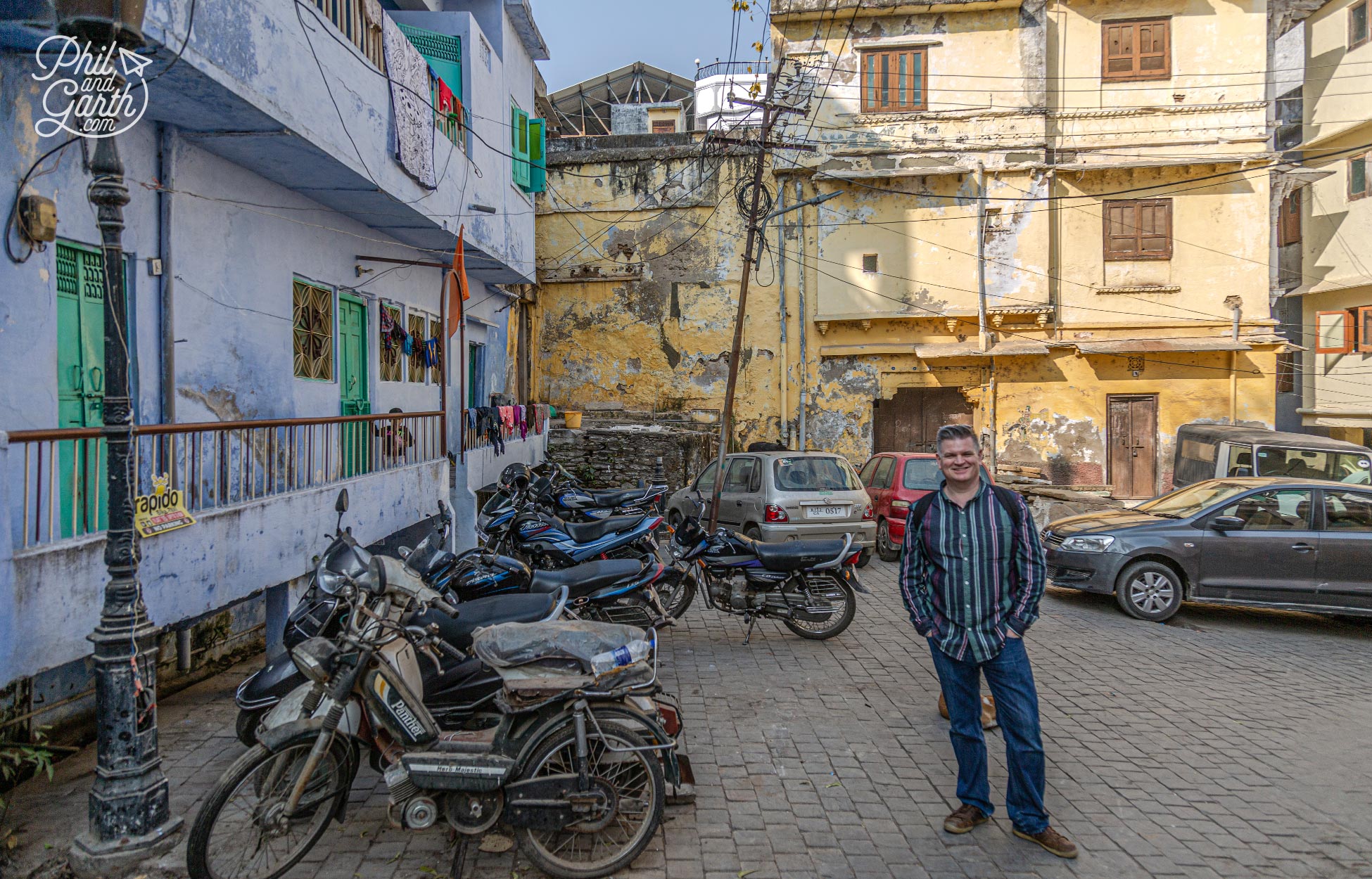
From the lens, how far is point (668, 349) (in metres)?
20.3

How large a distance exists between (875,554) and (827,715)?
753 centimetres

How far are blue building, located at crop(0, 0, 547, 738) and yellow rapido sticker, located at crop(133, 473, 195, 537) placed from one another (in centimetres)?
16

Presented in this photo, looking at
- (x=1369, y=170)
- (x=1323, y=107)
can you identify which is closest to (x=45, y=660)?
(x=1369, y=170)

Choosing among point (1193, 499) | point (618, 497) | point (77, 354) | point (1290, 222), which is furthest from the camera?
point (1290, 222)

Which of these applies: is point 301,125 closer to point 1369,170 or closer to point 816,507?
point 816,507

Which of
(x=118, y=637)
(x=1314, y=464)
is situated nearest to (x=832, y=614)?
(x=118, y=637)

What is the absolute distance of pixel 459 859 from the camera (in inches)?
146

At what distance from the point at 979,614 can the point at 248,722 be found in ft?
13.6

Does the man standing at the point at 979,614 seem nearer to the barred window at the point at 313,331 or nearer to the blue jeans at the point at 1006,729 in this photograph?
the blue jeans at the point at 1006,729

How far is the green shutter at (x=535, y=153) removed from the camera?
15141 millimetres

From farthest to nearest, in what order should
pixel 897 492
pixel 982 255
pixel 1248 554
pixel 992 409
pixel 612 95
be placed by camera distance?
pixel 612 95, pixel 992 409, pixel 982 255, pixel 897 492, pixel 1248 554

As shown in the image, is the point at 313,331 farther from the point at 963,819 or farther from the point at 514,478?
the point at 963,819

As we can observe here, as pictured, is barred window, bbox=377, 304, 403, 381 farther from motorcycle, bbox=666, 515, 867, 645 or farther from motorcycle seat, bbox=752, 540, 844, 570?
motorcycle seat, bbox=752, 540, 844, 570

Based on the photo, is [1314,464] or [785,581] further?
[1314,464]
